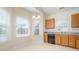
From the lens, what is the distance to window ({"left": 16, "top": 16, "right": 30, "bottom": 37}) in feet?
6.87

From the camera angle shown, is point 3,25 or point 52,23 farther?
point 52,23

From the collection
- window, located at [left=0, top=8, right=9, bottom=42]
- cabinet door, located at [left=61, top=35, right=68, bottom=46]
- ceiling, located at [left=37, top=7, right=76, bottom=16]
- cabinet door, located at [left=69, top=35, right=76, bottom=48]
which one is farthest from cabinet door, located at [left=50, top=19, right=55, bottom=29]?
window, located at [left=0, top=8, right=9, bottom=42]

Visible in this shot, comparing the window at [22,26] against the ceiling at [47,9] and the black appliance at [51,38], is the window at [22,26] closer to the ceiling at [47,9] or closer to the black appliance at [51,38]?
the ceiling at [47,9]

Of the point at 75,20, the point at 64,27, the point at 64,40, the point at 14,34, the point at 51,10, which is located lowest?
the point at 64,40

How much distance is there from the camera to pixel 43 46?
2.13 m

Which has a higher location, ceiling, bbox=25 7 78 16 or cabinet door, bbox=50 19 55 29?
ceiling, bbox=25 7 78 16

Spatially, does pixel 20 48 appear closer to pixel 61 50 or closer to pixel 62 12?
pixel 61 50

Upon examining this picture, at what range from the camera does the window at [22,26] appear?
2094 millimetres

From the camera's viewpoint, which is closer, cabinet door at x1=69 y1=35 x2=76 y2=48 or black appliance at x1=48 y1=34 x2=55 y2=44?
cabinet door at x1=69 y1=35 x2=76 y2=48

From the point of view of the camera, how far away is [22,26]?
2107mm

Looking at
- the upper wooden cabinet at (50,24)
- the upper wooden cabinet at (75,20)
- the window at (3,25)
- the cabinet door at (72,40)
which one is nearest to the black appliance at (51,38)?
the upper wooden cabinet at (50,24)

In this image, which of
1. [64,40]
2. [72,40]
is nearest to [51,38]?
[64,40]

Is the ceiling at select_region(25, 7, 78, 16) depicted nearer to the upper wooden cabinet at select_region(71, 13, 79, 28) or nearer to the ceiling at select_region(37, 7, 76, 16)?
the ceiling at select_region(37, 7, 76, 16)

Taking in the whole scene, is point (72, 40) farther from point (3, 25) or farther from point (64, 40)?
point (3, 25)
